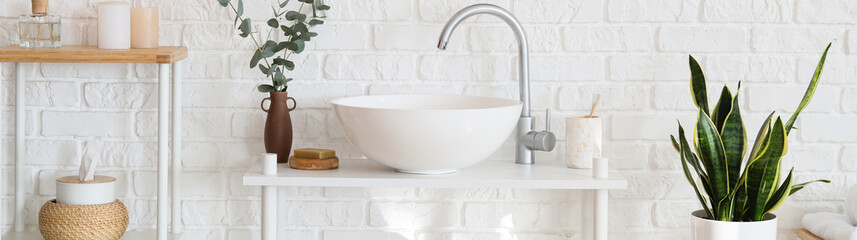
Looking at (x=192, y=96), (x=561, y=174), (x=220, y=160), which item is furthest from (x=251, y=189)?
(x=561, y=174)

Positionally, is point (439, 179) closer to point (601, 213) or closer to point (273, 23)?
point (601, 213)

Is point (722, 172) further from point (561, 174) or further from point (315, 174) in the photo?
point (315, 174)

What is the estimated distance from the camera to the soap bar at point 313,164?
6.20 ft

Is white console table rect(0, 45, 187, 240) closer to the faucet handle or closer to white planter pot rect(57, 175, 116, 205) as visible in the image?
white planter pot rect(57, 175, 116, 205)

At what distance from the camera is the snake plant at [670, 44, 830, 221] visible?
1845 mm

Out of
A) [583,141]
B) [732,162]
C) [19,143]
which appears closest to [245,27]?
[19,143]

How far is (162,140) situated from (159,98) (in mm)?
89

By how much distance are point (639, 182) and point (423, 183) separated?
64 cm

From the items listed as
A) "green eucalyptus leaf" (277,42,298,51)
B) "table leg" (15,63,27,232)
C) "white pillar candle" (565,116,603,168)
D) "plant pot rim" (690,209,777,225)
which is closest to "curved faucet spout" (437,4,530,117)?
"white pillar candle" (565,116,603,168)

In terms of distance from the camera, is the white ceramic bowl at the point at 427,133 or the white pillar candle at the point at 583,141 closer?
the white ceramic bowl at the point at 427,133

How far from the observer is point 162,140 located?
1869 mm

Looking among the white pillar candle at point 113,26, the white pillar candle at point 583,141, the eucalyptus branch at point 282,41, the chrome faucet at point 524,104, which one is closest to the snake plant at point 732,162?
the white pillar candle at point 583,141

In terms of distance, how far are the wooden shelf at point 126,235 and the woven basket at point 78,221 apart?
145mm

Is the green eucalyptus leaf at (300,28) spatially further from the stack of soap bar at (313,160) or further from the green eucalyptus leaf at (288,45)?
the stack of soap bar at (313,160)
